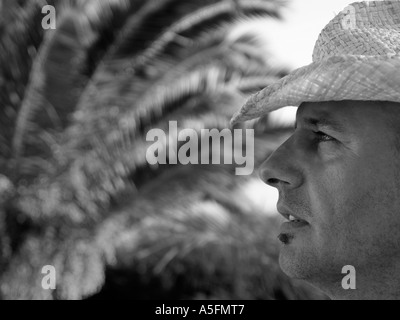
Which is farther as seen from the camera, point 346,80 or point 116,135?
point 116,135

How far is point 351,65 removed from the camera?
1672 mm

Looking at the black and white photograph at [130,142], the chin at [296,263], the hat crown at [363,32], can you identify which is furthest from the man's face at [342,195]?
the black and white photograph at [130,142]

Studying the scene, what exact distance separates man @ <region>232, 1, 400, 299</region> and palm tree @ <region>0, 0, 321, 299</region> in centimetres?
565

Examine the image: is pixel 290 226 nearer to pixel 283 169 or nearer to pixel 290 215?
pixel 290 215

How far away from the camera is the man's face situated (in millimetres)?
1621

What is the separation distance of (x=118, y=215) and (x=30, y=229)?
37.5 inches

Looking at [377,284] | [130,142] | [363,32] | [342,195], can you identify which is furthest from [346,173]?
[130,142]

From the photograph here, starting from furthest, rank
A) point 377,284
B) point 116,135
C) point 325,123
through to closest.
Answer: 1. point 116,135
2. point 325,123
3. point 377,284

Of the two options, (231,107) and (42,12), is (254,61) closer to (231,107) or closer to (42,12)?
(231,107)

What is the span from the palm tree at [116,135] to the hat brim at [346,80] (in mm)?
5600

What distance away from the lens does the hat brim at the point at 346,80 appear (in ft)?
5.35

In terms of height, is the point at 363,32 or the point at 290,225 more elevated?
the point at 363,32

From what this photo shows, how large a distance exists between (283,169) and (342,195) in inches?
6.1

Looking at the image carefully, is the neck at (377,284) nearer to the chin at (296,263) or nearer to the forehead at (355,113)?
the chin at (296,263)
